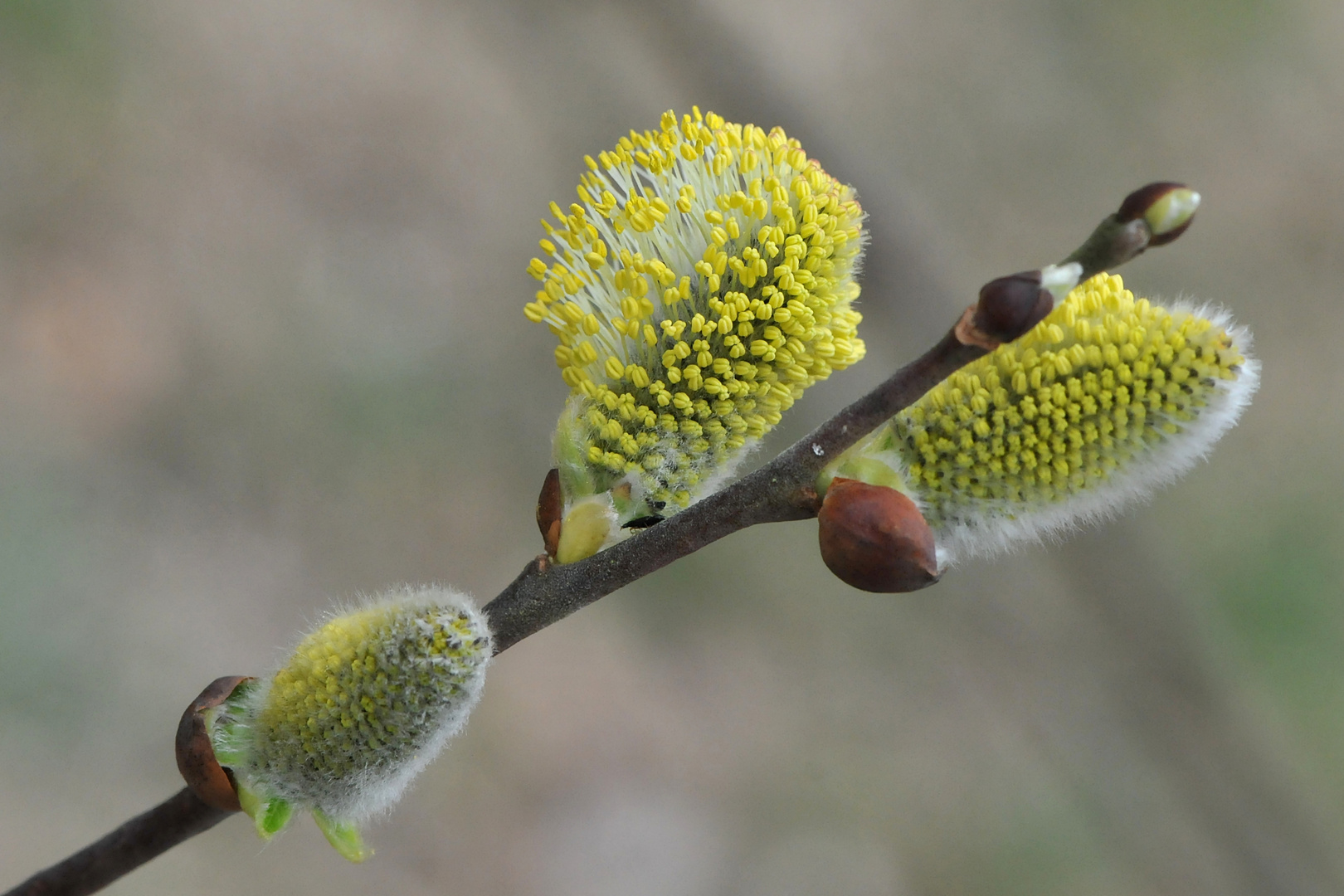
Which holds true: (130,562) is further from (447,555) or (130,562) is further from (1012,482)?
(1012,482)

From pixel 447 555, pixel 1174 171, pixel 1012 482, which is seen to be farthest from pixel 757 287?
pixel 1174 171

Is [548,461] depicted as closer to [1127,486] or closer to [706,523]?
[706,523]

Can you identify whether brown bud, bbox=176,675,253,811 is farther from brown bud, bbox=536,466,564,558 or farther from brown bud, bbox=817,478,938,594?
brown bud, bbox=817,478,938,594

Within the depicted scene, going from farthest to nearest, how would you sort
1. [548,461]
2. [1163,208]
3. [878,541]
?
[548,461]
[878,541]
[1163,208]

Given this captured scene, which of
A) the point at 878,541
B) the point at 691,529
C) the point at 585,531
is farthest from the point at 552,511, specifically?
the point at 878,541

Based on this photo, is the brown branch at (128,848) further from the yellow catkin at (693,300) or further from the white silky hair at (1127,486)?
the white silky hair at (1127,486)

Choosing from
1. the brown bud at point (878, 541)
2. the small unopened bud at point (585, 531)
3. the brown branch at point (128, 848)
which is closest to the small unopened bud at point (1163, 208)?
the brown bud at point (878, 541)
